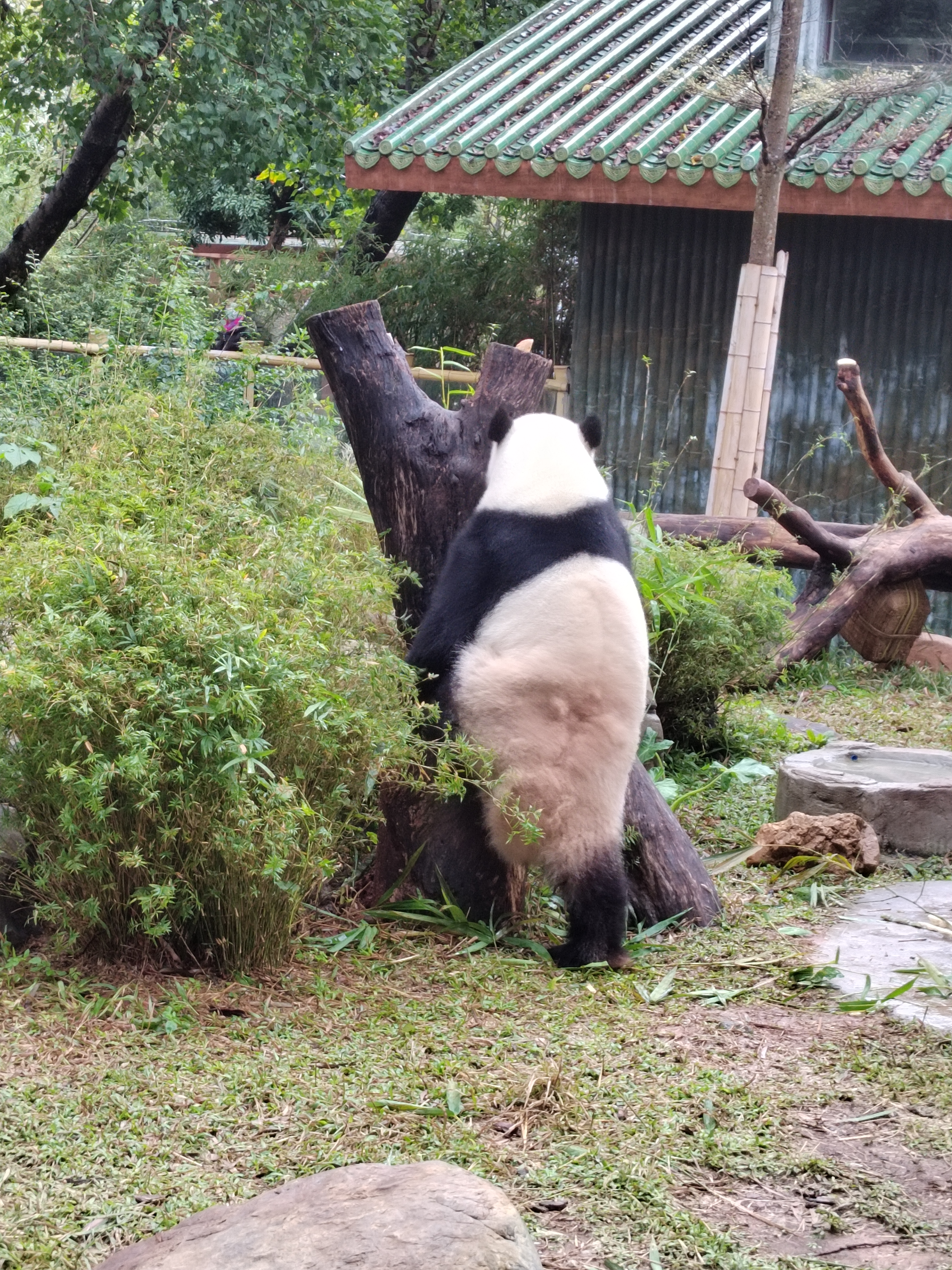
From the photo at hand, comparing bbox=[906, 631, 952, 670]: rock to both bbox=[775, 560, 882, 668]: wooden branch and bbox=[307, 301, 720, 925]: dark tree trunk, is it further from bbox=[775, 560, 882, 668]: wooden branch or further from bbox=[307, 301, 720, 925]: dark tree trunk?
bbox=[307, 301, 720, 925]: dark tree trunk

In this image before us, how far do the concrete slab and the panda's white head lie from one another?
134 cm

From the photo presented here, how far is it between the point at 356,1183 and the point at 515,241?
986 cm

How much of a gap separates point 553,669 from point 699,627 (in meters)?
2.08

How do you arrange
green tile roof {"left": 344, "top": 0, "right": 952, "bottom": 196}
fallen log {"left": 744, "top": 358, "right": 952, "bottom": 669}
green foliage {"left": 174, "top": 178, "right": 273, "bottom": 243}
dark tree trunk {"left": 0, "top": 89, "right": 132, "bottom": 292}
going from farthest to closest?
green foliage {"left": 174, "top": 178, "right": 273, "bottom": 243}
dark tree trunk {"left": 0, "top": 89, "right": 132, "bottom": 292}
green tile roof {"left": 344, "top": 0, "right": 952, "bottom": 196}
fallen log {"left": 744, "top": 358, "right": 952, "bottom": 669}

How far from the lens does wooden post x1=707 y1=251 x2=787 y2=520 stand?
6973mm

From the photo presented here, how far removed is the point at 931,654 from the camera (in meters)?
7.12

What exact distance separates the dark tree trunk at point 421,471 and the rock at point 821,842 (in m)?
0.52

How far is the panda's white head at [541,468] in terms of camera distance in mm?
3221

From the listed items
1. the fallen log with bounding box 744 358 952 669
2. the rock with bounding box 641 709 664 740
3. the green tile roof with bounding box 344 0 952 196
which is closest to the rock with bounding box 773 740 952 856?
the rock with bounding box 641 709 664 740

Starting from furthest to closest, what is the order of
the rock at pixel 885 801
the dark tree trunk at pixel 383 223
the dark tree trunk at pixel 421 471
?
1. the dark tree trunk at pixel 383 223
2. the rock at pixel 885 801
3. the dark tree trunk at pixel 421 471

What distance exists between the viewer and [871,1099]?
2.53 m

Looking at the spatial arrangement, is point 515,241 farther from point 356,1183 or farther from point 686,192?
point 356,1183

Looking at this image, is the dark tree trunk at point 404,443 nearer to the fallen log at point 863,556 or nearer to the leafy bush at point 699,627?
the leafy bush at point 699,627

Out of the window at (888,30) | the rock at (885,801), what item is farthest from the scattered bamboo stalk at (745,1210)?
the window at (888,30)
